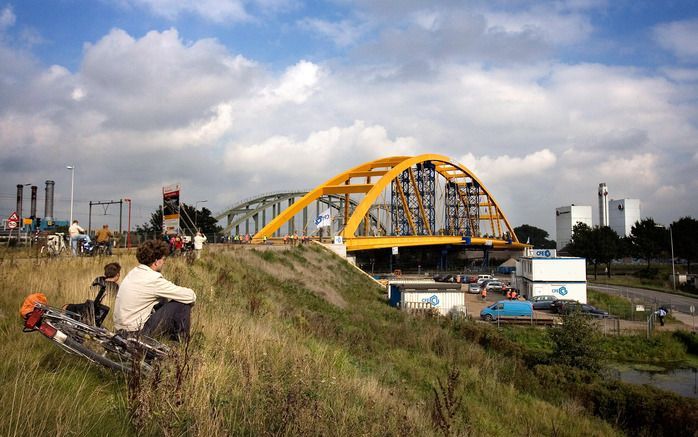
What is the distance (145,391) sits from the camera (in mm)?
3574

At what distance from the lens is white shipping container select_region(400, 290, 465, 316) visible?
27.9 meters

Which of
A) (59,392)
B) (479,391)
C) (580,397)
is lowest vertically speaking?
(580,397)

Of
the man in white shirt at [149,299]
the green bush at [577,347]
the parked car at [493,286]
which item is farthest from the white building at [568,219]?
the man in white shirt at [149,299]

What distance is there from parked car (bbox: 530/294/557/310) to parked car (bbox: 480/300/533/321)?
4299 millimetres

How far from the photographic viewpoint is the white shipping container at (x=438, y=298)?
91.5 feet

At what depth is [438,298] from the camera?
2844 centimetres

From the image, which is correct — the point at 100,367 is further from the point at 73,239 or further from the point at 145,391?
the point at 73,239

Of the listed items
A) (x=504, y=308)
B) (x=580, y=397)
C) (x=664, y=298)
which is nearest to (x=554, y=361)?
(x=580, y=397)

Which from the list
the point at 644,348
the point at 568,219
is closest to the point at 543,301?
the point at 644,348

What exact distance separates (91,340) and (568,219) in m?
128

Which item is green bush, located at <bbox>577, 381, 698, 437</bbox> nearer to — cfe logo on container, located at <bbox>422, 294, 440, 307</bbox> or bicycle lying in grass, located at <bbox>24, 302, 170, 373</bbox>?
bicycle lying in grass, located at <bbox>24, 302, 170, 373</bbox>

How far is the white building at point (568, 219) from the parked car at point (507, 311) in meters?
96.4

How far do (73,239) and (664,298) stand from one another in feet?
143

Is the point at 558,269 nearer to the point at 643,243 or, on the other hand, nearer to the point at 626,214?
the point at 643,243
